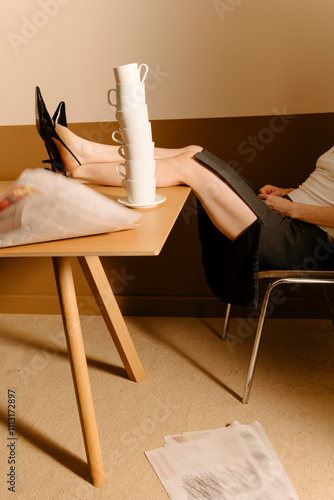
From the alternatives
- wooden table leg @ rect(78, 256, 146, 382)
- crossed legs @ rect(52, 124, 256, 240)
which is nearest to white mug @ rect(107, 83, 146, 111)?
crossed legs @ rect(52, 124, 256, 240)

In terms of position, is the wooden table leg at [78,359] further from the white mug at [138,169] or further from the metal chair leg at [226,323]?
the metal chair leg at [226,323]

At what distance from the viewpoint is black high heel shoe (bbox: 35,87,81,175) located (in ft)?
4.11

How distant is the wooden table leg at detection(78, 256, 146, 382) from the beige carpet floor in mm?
66

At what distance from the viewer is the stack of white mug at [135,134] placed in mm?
1046

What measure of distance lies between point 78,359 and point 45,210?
1.46ft

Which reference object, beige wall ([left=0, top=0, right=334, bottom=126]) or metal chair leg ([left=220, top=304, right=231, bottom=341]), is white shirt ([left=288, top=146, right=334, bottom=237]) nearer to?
beige wall ([left=0, top=0, right=334, bottom=126])

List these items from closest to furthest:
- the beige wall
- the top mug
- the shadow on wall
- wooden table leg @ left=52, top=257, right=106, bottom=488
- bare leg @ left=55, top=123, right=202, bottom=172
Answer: the top mug → wooden table leg @ left=52, top=257, right=106, bottom=488 → bare leg @ left=55, top=123, right=202, bottom=172 → the beige wall → the shadow on wall

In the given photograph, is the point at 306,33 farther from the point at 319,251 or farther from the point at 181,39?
the point at 319,251

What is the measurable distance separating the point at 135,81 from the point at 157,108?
81cm

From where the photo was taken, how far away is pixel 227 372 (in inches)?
65.5

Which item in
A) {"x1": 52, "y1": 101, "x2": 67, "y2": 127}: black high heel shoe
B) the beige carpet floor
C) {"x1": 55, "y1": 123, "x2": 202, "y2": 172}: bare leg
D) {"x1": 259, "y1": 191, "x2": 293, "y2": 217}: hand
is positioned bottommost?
the beige carpet floor

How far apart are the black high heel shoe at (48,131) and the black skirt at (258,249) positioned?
41cm

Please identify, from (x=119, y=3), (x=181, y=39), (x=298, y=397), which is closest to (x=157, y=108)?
(x=181, y=39)

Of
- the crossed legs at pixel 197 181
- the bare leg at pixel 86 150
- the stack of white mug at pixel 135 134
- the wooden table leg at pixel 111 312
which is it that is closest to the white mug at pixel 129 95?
the stack of white mug at pixel 135 134
